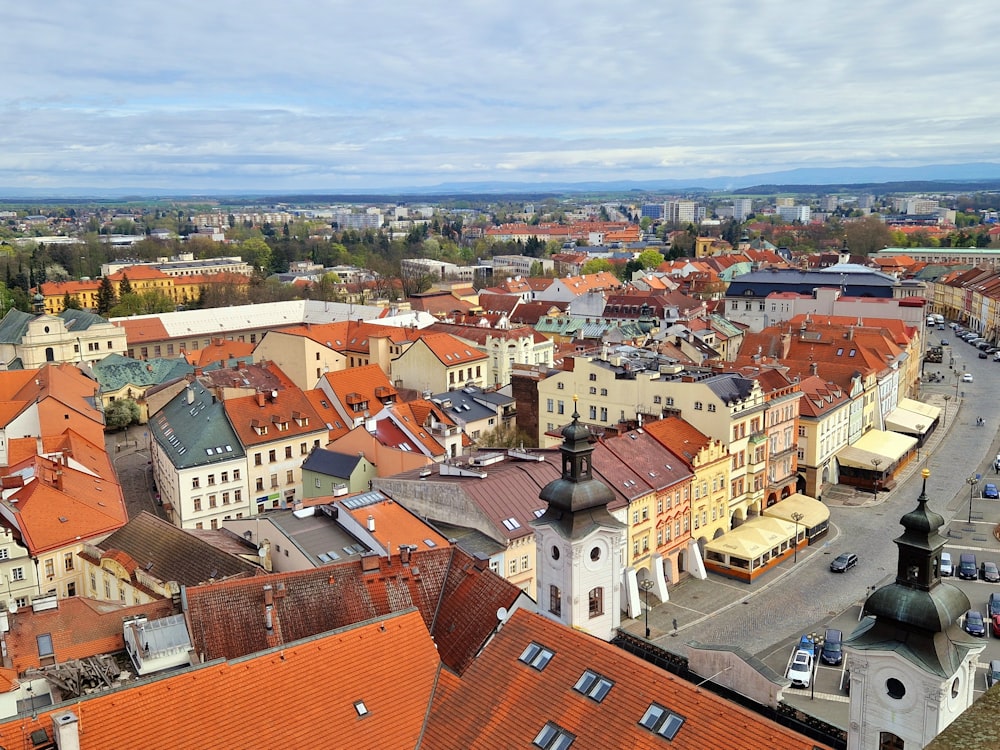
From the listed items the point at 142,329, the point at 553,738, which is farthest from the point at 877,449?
the point at 142,329

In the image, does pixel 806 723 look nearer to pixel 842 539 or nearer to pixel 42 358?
pixel 842 539

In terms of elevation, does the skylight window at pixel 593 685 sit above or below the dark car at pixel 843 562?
above

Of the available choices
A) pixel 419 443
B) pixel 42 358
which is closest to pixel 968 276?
pixel 419 443

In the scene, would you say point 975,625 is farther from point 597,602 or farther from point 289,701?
point 289,701

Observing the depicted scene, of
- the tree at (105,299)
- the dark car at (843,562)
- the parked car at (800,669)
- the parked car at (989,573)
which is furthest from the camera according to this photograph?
the tree at (105,299)

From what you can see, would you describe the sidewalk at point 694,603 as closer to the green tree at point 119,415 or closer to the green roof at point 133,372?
the green tree at point 119,415

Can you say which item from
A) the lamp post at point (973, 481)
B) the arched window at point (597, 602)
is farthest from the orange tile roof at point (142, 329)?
the arched window at point (597, 602)
